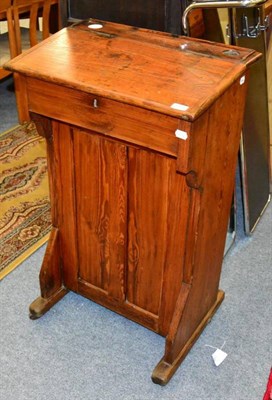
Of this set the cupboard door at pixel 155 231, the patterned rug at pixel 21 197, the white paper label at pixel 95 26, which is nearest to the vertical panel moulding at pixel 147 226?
the cupboard door at pixel 155 231

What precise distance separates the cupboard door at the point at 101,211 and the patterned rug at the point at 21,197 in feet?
1.36

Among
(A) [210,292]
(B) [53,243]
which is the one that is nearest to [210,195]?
(A) [210,292]

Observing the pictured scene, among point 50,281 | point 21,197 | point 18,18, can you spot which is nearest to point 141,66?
point 50,281

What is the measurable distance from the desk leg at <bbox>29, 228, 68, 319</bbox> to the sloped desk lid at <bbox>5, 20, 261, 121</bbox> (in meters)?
0.63

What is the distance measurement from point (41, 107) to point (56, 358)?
2.75 feet

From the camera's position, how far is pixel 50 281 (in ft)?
6.34

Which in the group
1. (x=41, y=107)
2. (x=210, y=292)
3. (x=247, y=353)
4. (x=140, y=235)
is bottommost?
(x=247, y=353)

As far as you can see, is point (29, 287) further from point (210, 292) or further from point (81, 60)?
point (81, 60)

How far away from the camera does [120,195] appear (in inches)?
63.7

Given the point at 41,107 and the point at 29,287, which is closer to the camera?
the point at 41,107

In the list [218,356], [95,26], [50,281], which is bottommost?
[218,356]

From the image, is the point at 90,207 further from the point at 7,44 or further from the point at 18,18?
the point at 7,44

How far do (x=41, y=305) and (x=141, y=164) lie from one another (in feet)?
2.39

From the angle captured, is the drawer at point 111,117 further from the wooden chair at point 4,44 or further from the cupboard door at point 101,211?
the wooden chair at point 4,44
